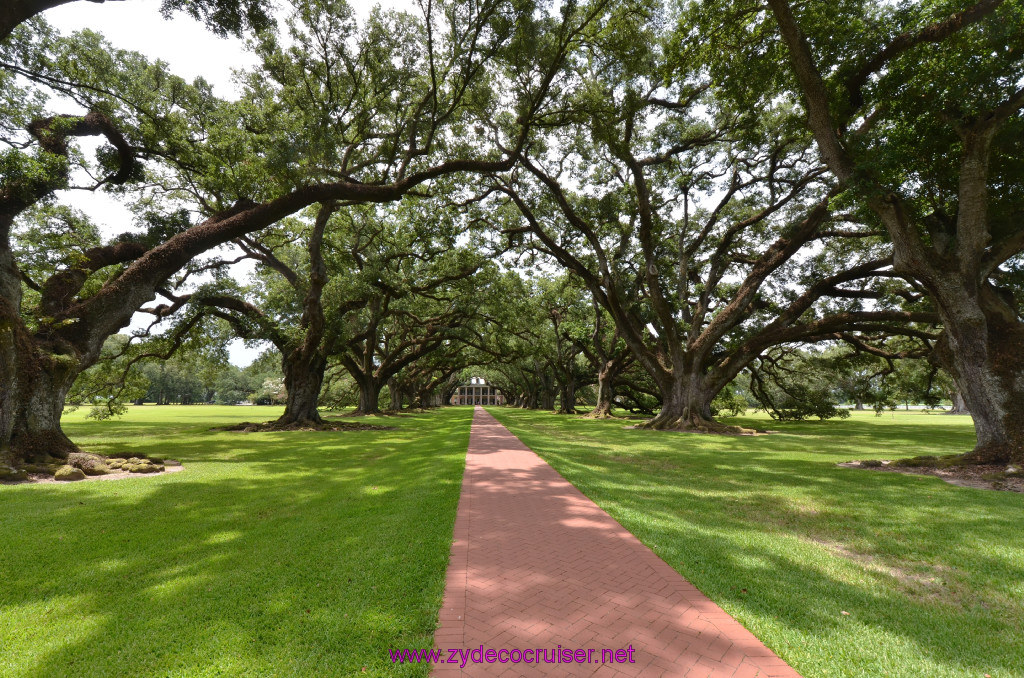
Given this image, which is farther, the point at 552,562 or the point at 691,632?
the point at 552,562

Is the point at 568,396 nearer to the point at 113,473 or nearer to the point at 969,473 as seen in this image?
the point at 969,473

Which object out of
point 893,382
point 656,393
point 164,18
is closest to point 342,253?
point 164,18

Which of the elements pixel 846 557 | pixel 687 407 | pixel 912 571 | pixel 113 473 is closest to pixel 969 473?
pixel 912 571

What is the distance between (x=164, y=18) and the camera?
8281mm

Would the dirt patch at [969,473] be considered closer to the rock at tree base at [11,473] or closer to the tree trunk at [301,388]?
the rock at tree base at [11,473]

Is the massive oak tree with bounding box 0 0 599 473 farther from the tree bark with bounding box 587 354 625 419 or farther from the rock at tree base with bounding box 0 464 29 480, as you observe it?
the tree bark with bounding box 587 354 625 419

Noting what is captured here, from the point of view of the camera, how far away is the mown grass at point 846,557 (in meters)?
2.71

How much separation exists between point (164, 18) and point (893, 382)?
37854mm

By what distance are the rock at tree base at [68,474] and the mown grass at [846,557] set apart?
376 inches

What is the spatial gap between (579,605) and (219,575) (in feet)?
10.7

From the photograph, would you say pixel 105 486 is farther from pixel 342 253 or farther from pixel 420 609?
pixel 342 253

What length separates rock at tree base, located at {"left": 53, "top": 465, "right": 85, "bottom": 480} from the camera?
7.58 metres

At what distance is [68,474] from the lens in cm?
764

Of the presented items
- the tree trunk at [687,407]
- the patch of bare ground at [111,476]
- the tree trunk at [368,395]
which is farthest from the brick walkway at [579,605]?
the tree trunk at [368,395]
